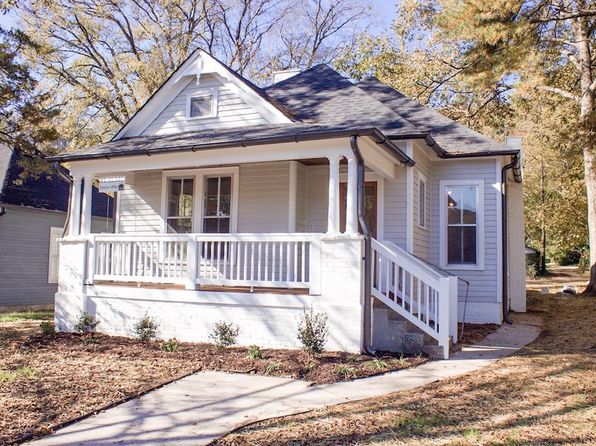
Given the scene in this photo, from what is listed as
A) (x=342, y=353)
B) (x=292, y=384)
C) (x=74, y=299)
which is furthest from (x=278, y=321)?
(x=74, y=299)

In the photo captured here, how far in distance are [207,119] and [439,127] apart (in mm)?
5449

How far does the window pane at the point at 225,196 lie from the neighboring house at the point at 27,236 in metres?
8.58

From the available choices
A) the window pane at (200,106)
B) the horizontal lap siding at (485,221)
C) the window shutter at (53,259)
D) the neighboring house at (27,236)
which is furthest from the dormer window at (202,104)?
the window shutter at (53,259)

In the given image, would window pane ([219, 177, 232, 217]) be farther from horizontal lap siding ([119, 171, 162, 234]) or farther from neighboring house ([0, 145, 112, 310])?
neighboring house ([0, 145, 112, 310])

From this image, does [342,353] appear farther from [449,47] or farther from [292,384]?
[449,47]

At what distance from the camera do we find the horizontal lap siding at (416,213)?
1077 cm

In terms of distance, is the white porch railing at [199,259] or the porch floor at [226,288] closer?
the white porch railing at [199,259]

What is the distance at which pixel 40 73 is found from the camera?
71.8ft

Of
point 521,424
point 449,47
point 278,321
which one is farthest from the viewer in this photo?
point 449,47

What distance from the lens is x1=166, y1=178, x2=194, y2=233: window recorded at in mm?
11664

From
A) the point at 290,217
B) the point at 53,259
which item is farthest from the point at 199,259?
the point at 53,259

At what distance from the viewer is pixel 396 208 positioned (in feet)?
34.6

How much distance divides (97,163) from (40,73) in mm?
14340

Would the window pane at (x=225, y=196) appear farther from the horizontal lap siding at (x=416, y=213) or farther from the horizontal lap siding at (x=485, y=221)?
the horizontal lap siding at (x=485, y=221)
